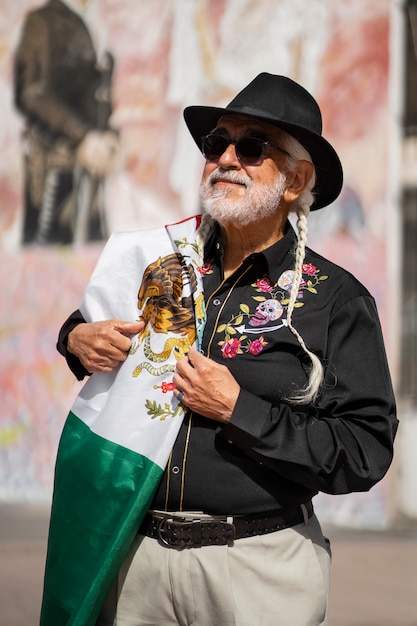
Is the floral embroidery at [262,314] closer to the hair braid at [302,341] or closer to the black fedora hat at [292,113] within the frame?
the hair braid at [302,341]

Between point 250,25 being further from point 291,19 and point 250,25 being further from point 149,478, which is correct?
point 149,478

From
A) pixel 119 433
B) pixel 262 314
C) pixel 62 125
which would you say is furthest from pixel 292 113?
pixel 62 125

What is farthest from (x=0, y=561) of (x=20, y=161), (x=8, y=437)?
(x=20, y=161)

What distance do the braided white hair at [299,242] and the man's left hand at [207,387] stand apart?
17 centimetres

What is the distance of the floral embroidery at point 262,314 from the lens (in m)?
2.51

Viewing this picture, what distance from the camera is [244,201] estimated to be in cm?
262

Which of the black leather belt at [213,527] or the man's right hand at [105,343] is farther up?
the man's right hand at [105,343]

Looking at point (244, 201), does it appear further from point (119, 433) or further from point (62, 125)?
point (62, 125)

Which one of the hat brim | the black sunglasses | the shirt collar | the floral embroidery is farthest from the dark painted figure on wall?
the floral embroidery

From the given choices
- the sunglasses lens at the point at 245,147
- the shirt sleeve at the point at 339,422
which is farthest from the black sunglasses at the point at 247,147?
the shirt sleeve at the point at 339,422

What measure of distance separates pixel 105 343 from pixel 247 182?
23.0 inches

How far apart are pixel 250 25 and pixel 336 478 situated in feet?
17.7

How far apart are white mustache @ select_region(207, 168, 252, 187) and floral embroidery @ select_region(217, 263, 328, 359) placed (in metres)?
0.27

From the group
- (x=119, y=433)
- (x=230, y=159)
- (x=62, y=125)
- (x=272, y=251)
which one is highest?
(x=62, y=125)
